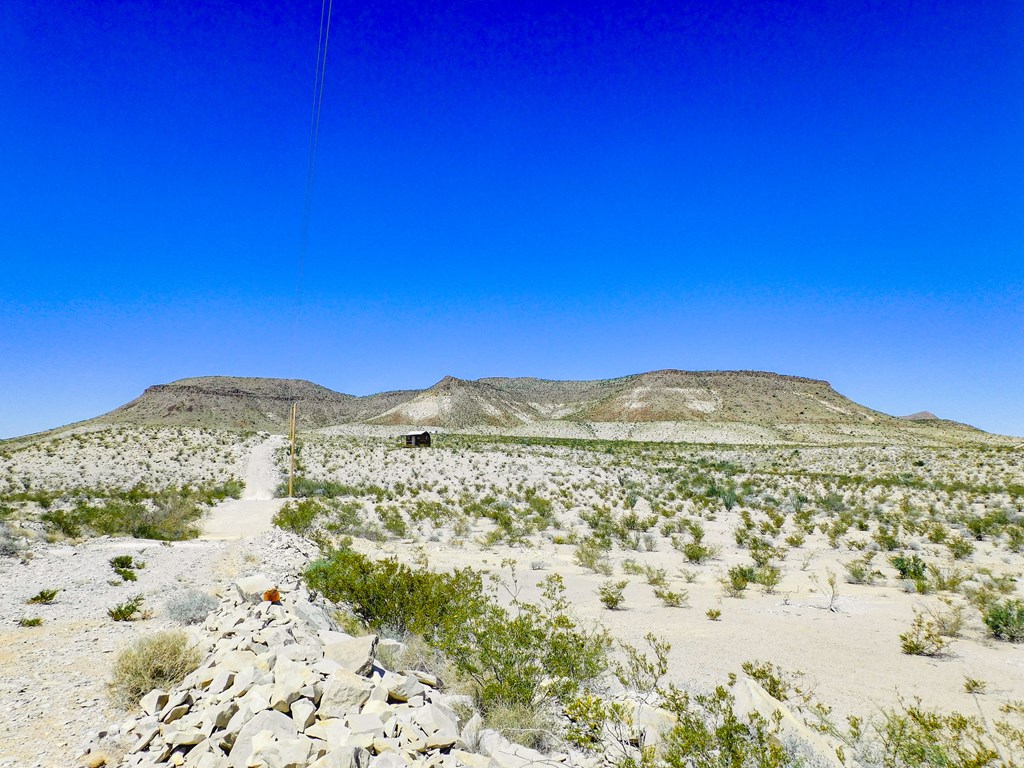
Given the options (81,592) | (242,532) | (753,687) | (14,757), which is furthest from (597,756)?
(242,532)

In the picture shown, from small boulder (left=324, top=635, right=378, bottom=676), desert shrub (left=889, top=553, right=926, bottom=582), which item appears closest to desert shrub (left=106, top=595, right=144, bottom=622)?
small boulder (left=324, top=635, right=378, bottom=676)

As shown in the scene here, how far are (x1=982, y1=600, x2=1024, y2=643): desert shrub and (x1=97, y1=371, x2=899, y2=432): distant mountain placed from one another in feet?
306

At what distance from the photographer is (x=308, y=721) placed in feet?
14.1

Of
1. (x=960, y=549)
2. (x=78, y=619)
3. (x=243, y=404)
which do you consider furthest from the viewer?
(x=243, y=404)

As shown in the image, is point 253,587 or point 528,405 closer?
point 253,587

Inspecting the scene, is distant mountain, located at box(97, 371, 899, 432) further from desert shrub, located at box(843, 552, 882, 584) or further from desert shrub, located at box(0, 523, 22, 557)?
desert shrub, located at box(843, 552, 882, 584)

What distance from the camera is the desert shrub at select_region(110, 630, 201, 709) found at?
18.8ft

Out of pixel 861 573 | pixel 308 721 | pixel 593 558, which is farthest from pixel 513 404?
pixel 308 721

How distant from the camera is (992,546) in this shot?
15336mm

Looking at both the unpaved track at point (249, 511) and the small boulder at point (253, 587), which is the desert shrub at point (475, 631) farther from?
the unpaved track at point (249, 511)

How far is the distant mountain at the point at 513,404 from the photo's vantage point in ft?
346

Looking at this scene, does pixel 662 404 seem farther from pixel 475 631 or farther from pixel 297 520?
pixel 475 631

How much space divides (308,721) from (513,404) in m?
119

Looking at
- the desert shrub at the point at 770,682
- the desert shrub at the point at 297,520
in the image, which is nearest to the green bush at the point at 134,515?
the desert shrub at the point at 297,520
